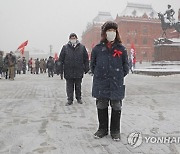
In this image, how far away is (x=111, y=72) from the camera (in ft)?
13.0

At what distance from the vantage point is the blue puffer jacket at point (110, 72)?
3957 mm

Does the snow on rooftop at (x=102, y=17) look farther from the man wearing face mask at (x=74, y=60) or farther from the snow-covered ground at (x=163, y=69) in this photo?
the man wearing face mask at (x=74, y=60)

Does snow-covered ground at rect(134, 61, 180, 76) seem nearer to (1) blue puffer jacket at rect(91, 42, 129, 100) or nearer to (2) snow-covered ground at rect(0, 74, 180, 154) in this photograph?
(2) snow-covered ground at rect(0, 74, 180, 154)

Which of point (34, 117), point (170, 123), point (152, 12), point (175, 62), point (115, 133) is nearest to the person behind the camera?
point (115, 133)

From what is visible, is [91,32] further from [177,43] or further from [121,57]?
[121,57]

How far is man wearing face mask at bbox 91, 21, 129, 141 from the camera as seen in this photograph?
3.96 metres

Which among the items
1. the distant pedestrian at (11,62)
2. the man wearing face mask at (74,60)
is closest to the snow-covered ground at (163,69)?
the distant pedestrian at (11,62)

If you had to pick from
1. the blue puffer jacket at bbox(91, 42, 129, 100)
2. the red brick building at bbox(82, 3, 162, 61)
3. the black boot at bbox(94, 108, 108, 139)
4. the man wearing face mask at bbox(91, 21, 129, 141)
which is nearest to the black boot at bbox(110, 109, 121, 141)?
the man wearing face mask at bbox(91, 21, 129, 141)

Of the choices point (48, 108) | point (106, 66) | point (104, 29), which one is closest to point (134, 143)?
point (106, 66)

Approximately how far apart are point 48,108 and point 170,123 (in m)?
2.72

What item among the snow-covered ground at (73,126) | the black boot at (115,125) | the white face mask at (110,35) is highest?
the white face mask at (110,35)

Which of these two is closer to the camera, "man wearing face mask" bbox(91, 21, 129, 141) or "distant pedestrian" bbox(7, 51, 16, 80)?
"man wearing face mask" bbox(91, 21, 129, 141)

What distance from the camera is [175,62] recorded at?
23.0 meters

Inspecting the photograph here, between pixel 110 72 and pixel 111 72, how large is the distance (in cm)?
1
